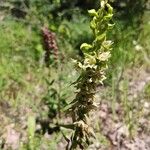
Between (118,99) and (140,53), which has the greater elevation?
(140,53)

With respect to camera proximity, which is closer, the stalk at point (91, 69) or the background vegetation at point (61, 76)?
the stalk at point (91, 69)

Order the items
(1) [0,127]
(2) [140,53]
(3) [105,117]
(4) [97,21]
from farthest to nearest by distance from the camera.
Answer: (2) [140,53]
(3) [105,117]
(1) [0,127]
(4) [97,21]

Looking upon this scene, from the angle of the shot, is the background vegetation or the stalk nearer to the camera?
the stalk

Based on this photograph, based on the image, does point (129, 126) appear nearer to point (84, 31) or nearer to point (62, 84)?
point (62, 84)

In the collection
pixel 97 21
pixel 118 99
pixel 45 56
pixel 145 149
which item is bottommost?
pixel 145 149

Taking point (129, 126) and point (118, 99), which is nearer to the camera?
point (129, 126)

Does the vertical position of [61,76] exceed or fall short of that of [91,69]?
it falls short

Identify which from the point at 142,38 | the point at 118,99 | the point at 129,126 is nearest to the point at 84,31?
the point at 142,38

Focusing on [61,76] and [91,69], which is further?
[61,76]
